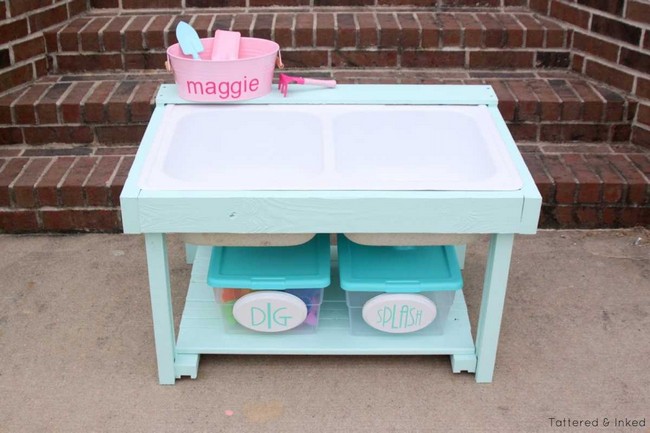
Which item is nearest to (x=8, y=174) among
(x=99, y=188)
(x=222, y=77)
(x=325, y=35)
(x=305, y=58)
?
(x=99, y=188)

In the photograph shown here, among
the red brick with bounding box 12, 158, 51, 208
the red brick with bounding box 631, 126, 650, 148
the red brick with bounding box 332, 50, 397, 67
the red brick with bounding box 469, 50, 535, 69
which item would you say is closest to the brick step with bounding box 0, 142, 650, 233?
the red brick with bounding box 12, 158, 51, 208

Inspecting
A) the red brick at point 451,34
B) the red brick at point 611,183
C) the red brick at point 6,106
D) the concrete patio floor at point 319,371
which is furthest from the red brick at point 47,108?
the red brick at point 611,183

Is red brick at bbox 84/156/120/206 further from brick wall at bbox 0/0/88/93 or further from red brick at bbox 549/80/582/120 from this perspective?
red brick at bbox 549/80/582/120

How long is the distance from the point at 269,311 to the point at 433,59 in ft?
5.58

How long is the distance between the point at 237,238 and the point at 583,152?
173 centimetres

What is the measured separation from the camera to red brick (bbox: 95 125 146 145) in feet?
10.6

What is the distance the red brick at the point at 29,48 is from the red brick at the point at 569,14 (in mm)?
2275

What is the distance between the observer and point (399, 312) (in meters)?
2.23

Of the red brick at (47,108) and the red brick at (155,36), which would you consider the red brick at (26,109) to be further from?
the red brick at (155,36)

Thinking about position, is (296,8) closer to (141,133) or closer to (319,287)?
(141,133)

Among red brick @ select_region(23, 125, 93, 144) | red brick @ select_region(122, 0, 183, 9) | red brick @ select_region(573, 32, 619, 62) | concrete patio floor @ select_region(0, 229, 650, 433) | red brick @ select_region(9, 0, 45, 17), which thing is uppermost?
red brick @ select_region(9, 0, 45, 17)

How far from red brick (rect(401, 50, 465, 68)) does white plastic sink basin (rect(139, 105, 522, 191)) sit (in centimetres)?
114

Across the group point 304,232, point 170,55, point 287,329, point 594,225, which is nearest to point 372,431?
point 287,329

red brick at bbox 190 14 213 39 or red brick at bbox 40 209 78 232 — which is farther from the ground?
red brick at bbox 190 14 213 39
